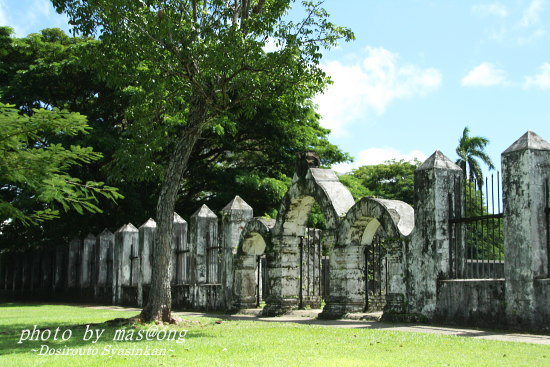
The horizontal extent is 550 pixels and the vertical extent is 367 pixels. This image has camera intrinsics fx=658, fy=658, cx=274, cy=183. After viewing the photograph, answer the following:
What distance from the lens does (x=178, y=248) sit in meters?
19.9

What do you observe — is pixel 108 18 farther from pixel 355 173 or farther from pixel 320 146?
pixel 355 173

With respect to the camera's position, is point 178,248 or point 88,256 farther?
point 88,256

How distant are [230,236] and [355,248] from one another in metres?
4.63

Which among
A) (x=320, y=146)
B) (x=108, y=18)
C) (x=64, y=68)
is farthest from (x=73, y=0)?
(x=320, y=146)

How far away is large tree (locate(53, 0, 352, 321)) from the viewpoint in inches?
453

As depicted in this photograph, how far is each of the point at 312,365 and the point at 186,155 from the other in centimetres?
632

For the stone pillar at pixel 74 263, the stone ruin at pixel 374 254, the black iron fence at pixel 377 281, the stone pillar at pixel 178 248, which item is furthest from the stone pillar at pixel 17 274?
the black iron fence at pixel 377 281

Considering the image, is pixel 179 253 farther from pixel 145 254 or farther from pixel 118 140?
pixel 118 140

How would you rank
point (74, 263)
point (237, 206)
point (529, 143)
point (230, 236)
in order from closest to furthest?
point (529, 143) → point (230, 236) → point (237, 206) → point (74, 263)

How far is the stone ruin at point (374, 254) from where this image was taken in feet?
33.6

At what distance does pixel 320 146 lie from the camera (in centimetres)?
2839

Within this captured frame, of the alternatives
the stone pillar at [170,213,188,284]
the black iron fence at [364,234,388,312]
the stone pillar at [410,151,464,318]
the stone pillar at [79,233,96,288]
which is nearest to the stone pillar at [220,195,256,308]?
the stone pillar at [170,213,188,284]

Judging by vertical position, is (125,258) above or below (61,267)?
above

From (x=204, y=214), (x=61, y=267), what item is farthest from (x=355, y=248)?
(x=61, y=267)
